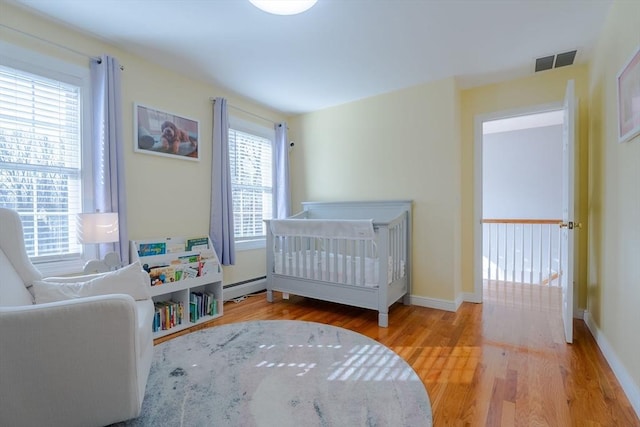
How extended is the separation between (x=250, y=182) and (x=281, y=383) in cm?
241

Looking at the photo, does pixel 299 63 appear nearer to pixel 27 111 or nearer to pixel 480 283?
pixel 27 111

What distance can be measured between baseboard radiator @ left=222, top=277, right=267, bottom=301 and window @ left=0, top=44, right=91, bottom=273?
1.37 m

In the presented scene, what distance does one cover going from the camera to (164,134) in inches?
102

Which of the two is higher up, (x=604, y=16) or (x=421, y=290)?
(x=604, y=16)

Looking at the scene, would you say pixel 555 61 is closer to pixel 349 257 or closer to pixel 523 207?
pixel 349 257

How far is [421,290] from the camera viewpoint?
2945 mm

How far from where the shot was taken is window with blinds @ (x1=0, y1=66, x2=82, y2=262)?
183 cm

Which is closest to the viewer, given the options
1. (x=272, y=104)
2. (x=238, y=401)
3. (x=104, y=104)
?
(x=238, y=401)

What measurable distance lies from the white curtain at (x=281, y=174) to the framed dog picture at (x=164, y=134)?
1.12m

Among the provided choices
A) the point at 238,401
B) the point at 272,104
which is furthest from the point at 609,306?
the point at 272,104

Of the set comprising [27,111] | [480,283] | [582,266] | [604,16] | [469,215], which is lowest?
[480,283]

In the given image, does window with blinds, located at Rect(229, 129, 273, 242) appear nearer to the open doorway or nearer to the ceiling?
the ceiling

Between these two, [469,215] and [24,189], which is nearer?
[24,189]

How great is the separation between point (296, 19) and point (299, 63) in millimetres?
587
